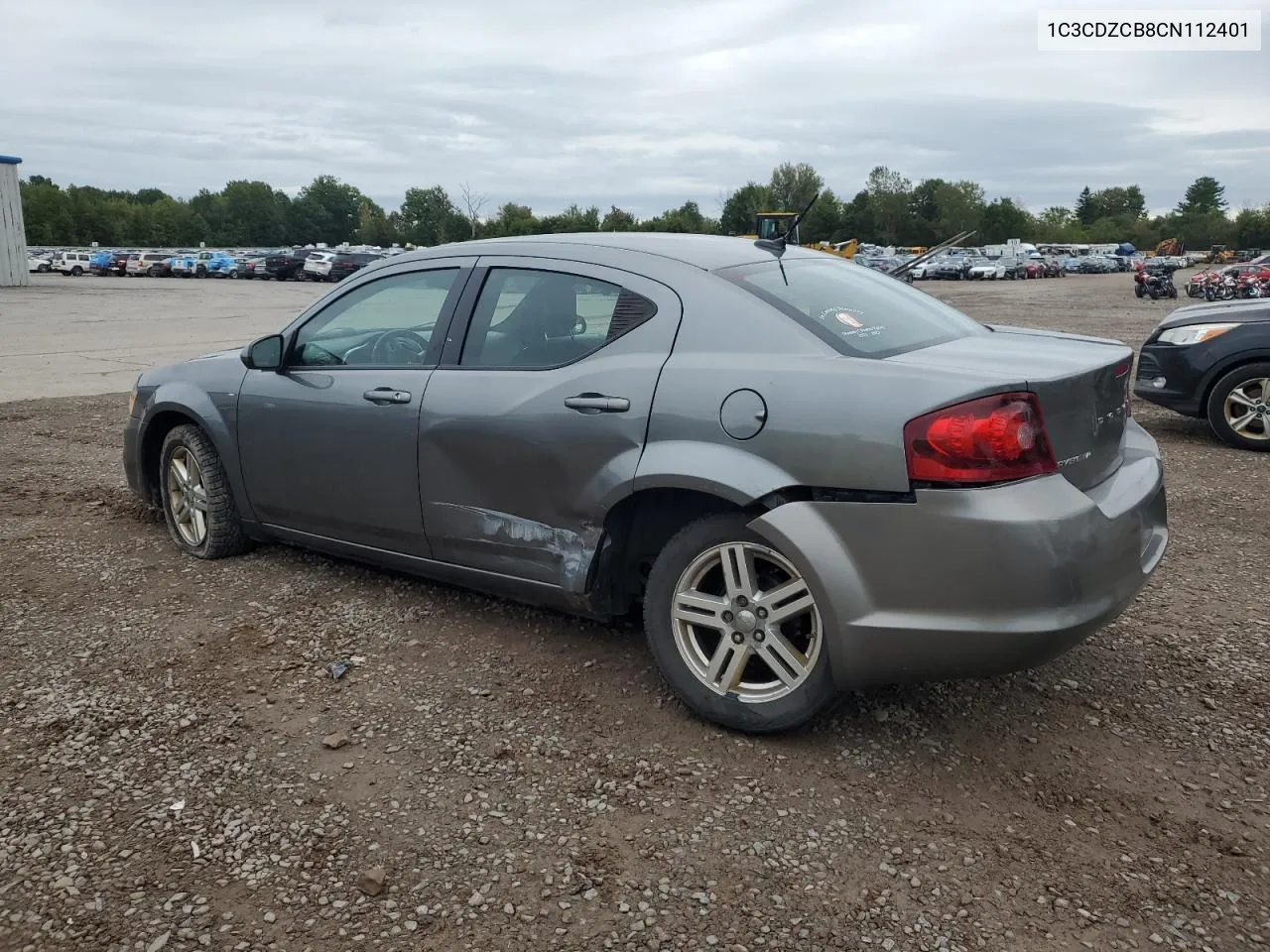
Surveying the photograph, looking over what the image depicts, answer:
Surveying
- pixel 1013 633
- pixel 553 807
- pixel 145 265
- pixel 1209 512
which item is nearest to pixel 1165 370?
pixel 1209 512

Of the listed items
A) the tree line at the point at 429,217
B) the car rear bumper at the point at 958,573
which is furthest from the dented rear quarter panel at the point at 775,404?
the tree line at the point at 429,217

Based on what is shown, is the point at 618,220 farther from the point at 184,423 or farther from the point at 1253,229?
the point at 1253,229

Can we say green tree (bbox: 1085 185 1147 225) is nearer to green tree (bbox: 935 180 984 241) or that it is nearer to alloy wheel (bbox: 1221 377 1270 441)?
green tree (bbox: 935 180 984 241)

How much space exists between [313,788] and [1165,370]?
7.54 m

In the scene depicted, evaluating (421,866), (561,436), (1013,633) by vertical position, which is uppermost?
(561,436)

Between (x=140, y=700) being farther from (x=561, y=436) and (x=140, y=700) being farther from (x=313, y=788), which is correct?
(x=561, y=436)

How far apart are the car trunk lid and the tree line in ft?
311

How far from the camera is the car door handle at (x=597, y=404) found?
3363mm

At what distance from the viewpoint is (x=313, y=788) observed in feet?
9.88

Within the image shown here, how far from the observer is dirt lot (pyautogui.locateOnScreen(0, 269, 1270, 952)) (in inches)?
95.7

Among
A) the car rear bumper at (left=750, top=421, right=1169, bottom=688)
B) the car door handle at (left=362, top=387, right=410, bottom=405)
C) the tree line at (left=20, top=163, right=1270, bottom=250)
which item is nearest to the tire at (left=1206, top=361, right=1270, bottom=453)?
the car rear bumper at (left=750, top=421, right=1169, bottom=688)

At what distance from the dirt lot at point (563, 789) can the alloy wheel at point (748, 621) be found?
218 mm

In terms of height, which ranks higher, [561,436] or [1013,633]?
[561,436]

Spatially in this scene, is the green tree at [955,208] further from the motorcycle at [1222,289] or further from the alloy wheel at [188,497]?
the alloy wheel at [188,497]
